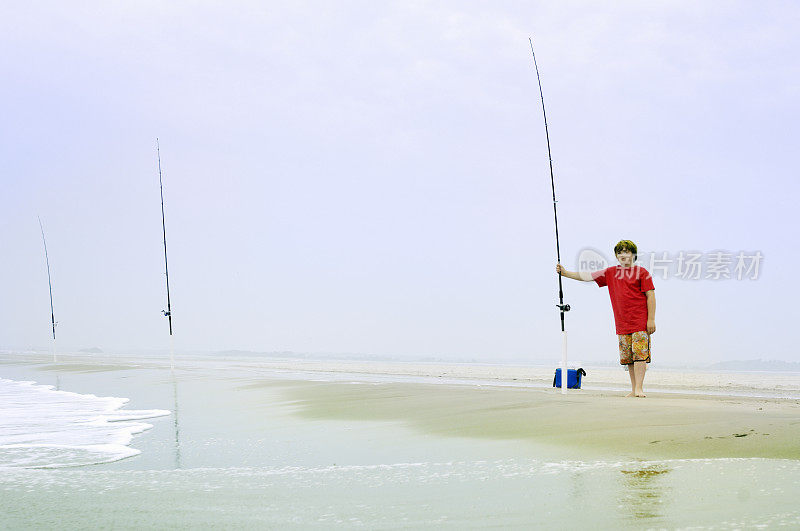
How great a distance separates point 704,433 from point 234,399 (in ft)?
17.0

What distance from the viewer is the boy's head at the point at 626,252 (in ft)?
23.3

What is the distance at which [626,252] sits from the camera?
710 cm

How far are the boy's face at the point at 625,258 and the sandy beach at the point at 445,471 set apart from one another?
1455 millimetres

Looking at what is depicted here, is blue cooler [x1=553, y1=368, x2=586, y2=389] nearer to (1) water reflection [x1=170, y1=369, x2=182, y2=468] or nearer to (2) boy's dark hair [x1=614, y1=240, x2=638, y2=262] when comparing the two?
(2) boy's dark hair [x1=614, y1=240, x2=638, y2=262]

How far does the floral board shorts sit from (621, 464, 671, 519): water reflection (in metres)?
3.81

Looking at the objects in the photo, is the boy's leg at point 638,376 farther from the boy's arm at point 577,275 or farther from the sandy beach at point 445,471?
the boy's arm at point 577,275

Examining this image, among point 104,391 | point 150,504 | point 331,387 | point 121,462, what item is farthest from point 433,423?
point 104,391

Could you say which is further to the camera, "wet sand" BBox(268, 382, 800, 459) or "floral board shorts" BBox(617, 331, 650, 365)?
"floral board shorts" BBox(617, 331, 650, 365)

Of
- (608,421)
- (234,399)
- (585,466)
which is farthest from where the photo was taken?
(234,399)

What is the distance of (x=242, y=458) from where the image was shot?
13.5 feet

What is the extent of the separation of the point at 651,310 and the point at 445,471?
13.5ft

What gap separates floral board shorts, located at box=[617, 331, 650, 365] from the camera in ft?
23.2

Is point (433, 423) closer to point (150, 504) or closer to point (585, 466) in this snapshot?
point (585, 466)

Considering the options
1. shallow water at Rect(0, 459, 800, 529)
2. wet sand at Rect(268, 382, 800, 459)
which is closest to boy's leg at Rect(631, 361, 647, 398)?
wet sand at Rect(268, 382, 800, 459)
